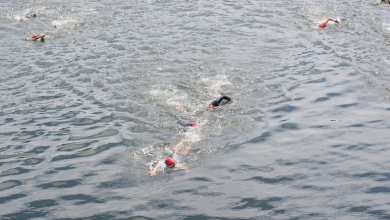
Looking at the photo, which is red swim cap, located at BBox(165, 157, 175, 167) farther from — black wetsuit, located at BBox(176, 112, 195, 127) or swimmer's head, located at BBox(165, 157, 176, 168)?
black wetsuit, located at BBox(176, 112, 195, 127)

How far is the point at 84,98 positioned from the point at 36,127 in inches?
84.6

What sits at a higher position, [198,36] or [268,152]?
[198,36]

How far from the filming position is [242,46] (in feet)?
62.2

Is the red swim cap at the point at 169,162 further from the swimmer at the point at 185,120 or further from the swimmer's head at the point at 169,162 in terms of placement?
the swimmer at the point at 185,120

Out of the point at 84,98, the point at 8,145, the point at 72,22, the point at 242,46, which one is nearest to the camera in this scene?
the point at 8,145

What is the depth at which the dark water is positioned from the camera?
994 centimetres

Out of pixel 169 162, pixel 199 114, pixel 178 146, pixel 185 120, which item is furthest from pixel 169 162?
pixel 199 114

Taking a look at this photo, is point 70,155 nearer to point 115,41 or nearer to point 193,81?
point 193,81

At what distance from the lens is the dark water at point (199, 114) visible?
32.6ft

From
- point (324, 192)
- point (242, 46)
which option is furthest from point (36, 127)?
point (242, 46)

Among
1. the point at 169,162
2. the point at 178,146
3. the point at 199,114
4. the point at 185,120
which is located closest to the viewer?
the point at 169,162

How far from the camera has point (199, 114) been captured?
1394cm

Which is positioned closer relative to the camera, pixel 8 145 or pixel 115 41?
pixel 8 145

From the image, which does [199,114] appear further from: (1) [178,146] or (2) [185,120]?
(1) [178,146]
